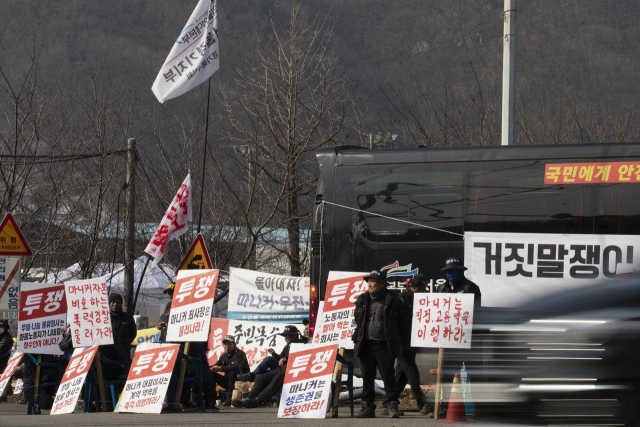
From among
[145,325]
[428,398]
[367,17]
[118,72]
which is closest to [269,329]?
[428,398]

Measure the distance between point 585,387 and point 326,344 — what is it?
7.61m

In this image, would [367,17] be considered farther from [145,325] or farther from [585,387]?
[585,387]

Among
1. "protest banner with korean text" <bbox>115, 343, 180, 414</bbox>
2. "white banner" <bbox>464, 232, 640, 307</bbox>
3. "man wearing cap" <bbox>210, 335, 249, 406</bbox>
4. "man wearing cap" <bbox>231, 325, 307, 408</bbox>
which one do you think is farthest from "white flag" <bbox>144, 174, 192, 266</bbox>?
"white banner" <bbox>464, 232, 640, 307</bbox>

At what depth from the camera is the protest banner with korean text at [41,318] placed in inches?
679

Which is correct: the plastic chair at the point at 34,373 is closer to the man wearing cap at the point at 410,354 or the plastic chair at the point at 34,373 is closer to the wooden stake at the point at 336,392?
the wooden stake at the point at 336,392

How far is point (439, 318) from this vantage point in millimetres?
14258

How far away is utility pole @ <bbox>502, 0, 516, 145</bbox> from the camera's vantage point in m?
21.4

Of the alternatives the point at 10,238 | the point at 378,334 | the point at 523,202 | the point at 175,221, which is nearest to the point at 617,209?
the point at 523,202

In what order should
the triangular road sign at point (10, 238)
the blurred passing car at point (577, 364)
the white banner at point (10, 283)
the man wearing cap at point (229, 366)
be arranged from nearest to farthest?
1. the blurred passing car at point (577, 364)
2. the man wearing cap at point (229, 366)
3. the triangular road sign at point (10, 238)
4. the white banner at point (10, 283)

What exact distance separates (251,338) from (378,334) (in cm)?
652

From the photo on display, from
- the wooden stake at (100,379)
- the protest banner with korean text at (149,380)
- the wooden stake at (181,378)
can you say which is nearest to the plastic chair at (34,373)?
the wooden stake at (100,379)

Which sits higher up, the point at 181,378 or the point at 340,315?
the point at 340,315

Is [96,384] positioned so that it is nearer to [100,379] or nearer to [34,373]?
[100,379]

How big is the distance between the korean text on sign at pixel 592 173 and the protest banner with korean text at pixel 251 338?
5779 mm
